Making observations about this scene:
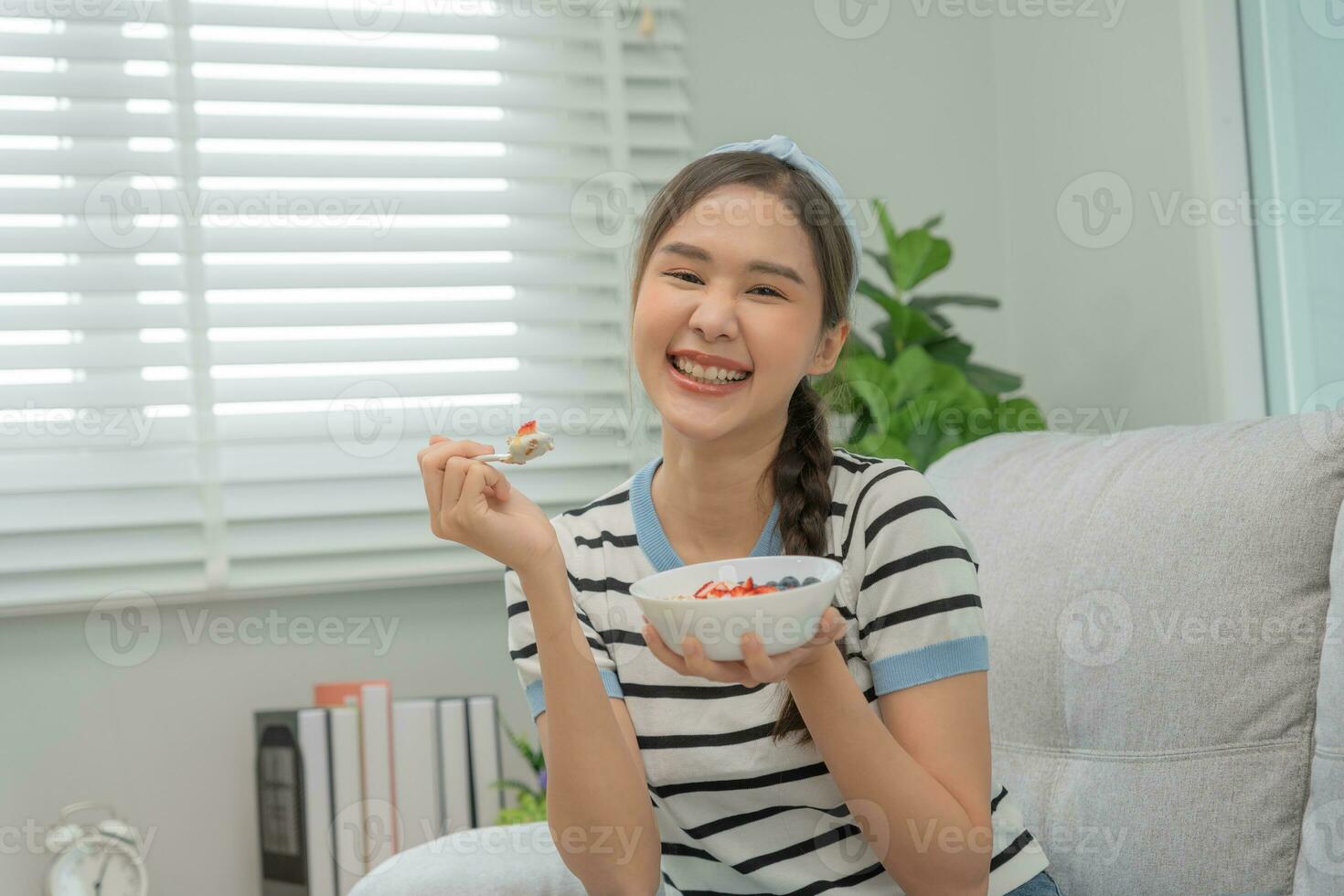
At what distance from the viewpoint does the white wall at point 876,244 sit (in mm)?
1986

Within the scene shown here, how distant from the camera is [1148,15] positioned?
2.00 metres

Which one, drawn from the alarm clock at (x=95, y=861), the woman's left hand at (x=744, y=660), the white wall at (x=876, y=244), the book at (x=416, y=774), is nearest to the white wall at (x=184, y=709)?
the white wall at (x=876, y=244)

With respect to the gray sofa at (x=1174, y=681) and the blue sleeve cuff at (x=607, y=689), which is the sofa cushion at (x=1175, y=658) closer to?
the gray sofa at (x=1174, y=681)

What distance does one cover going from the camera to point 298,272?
2.12 m

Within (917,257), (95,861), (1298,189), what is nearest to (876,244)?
(917,257)

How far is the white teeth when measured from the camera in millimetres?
1144

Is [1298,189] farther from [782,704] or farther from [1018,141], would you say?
[782,704]

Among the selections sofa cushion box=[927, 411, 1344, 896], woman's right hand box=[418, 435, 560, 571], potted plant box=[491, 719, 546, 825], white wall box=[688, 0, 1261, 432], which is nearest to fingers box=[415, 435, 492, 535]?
woman's right hand box=[418, 435, 560, 571]

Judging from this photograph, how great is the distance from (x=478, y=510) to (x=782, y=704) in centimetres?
37

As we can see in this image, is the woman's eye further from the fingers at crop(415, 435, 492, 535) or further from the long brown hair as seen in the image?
the fingers at crop(415, 435, 492, 535)

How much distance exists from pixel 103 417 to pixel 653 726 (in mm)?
1366

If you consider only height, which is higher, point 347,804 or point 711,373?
point 711,373

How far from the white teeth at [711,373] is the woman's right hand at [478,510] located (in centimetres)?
21

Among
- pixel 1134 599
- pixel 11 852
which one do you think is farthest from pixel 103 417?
pixel 1134 599
